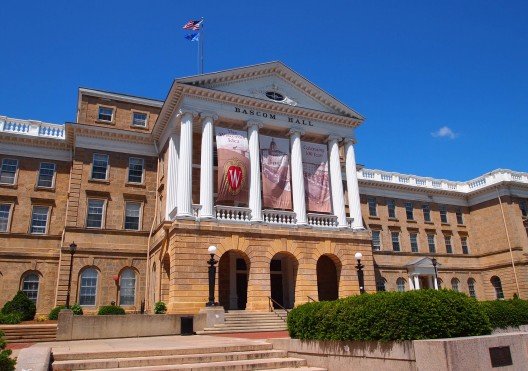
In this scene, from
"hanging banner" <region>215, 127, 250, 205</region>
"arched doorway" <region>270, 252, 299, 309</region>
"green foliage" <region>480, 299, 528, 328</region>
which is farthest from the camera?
"arched doorway" <region>270, 252, 299, 309</region>

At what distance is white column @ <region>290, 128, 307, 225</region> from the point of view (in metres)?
29.9

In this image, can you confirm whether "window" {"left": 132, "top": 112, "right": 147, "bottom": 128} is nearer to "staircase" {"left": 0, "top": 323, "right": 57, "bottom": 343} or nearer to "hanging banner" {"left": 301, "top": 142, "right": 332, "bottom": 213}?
"hanging banner" {"left": 301, "top": 142, "right": 332, "bottom": 213}

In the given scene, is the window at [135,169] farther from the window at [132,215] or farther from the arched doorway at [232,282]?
the arched doorway at [232,282]

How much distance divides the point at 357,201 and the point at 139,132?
17746 mm

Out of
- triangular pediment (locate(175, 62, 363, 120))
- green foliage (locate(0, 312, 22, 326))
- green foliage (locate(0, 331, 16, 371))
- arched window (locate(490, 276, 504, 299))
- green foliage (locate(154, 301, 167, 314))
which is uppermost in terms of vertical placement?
triangular pediment (locate(175, 62, 363, 120))

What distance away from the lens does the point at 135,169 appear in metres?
34.6

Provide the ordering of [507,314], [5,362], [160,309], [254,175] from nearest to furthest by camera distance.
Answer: [5,362] < [507,314] < [160,309] < [254,175]

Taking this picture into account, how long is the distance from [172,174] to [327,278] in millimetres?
13831

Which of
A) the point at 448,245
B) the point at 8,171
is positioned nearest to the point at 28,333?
the point at 8,171

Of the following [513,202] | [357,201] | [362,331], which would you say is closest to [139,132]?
[357,201]

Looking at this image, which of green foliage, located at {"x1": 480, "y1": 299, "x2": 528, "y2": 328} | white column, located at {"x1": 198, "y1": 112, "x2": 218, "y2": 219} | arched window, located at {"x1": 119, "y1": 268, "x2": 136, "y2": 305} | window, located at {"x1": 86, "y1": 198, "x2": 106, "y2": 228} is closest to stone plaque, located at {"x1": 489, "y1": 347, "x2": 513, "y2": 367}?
green foliage, located at {"x1": 480, "y1": 299, "x2": 528, "y2": 328}

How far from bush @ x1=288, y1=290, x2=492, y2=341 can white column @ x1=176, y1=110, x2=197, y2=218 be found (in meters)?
16.8

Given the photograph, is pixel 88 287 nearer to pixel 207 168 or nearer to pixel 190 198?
pixel 190 198

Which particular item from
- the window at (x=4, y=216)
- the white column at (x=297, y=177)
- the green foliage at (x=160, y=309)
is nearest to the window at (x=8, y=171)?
the window at (x=4, y=216)
